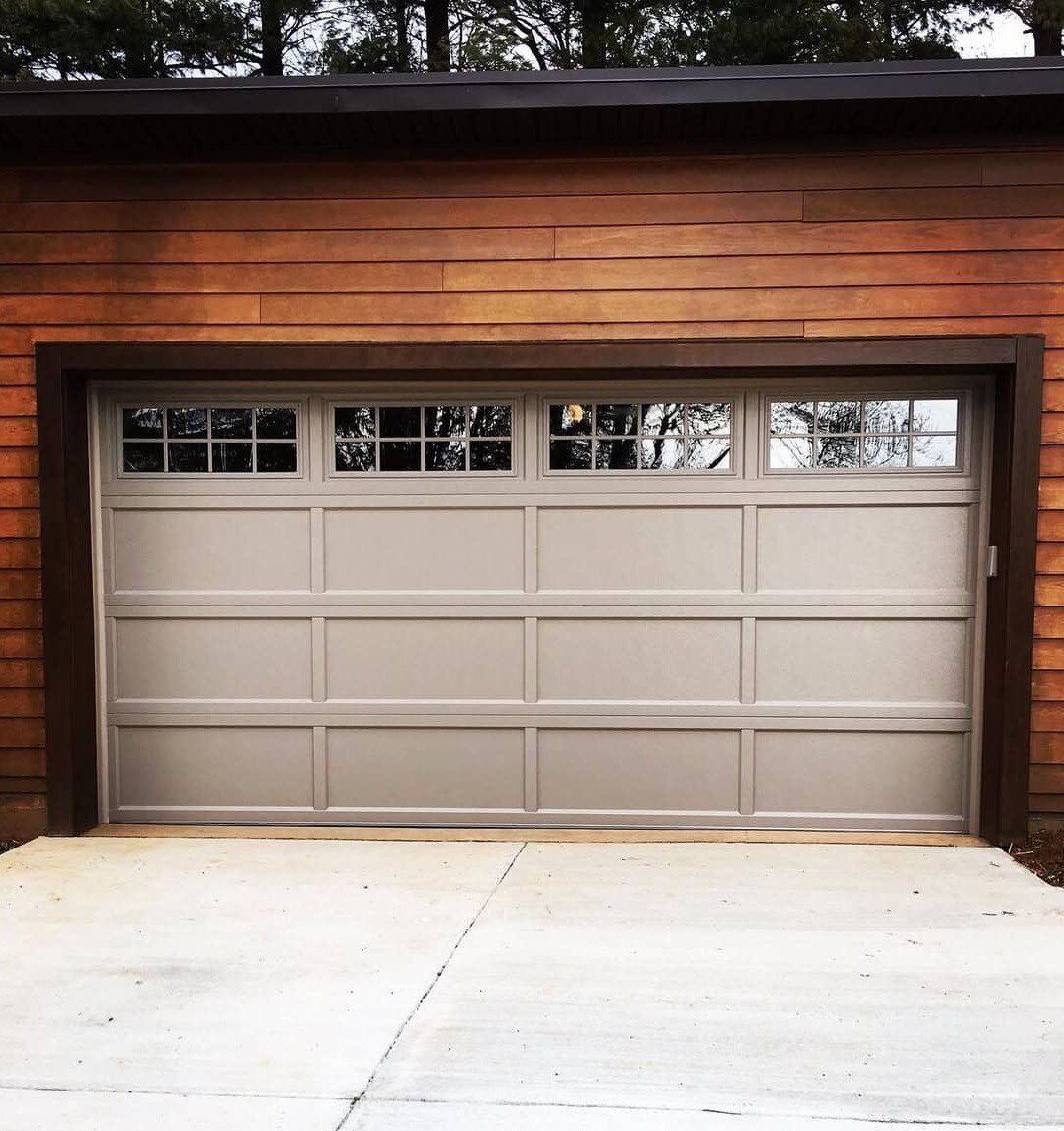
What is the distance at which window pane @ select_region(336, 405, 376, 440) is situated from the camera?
4133 millimetres

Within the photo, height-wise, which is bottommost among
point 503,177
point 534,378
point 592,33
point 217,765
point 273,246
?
point 217,765

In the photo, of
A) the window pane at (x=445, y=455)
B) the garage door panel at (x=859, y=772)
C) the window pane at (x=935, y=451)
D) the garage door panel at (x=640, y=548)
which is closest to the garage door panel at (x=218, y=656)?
the window pane at (x=445, y=455)

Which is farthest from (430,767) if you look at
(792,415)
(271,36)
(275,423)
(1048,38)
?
(1048,38)

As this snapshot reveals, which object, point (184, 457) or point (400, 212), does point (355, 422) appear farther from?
point (400, 212)

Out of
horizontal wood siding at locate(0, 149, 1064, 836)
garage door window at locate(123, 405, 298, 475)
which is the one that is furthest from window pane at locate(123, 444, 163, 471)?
horizontal wood siding at locate(0, 149, 1064, 836)

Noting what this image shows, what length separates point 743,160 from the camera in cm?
382

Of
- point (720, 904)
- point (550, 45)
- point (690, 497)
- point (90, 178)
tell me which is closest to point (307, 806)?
point (720, 904)

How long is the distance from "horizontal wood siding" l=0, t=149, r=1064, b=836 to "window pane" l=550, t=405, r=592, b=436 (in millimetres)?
335

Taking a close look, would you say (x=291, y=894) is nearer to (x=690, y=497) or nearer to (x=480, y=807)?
(x=480, y=807)

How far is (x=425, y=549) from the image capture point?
13.5 ft

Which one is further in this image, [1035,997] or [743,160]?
[743,160]

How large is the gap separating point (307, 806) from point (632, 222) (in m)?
2.81

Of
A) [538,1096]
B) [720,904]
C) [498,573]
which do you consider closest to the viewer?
[538,1096]

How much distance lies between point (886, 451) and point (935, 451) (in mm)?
196
